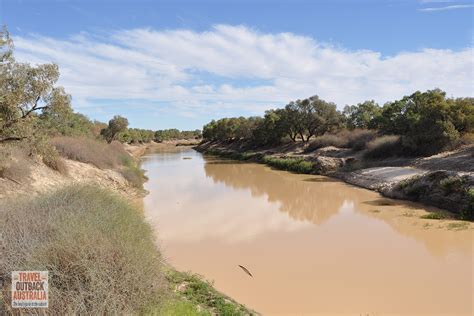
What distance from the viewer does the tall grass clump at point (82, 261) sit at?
5.03 meters

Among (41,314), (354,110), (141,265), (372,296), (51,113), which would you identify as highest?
(354,110)

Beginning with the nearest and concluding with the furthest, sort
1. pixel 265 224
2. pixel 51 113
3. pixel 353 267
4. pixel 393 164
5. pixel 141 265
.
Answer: pixel 141 265 < pixel 353 267 < pixel 51 113 < pixel 265 224 < pixel 393 164

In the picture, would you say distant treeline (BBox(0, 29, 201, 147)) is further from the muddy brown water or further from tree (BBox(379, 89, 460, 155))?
tree (BBox(379, 89, 460, 155))

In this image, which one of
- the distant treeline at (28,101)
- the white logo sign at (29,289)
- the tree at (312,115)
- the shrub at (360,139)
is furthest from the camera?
the tree at (312,115)

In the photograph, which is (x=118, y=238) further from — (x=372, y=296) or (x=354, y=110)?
(x=354, y=110)

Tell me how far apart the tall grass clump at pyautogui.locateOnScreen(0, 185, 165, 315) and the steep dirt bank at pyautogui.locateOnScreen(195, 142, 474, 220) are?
14.7m

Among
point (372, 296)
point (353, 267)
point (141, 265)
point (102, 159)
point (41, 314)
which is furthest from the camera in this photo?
point (102, 159)

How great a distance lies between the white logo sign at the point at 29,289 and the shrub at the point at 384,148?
3010 centimetres

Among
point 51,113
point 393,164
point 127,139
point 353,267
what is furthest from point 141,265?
point 127,139

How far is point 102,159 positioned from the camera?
25688 millimetres

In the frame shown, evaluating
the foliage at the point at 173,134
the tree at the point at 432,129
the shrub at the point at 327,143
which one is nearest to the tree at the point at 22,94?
the tree at the point at 432,129

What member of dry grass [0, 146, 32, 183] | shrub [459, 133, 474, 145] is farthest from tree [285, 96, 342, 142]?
dry grass [0, 146, 32, 183]

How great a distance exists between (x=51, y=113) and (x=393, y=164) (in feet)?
81.7

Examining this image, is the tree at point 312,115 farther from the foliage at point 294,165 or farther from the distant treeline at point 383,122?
the foliage at point 294,165
